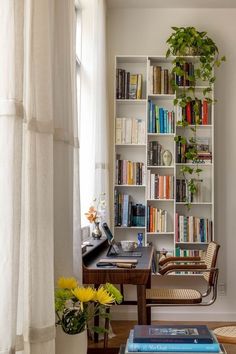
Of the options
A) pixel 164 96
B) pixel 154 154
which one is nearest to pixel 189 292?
pixel 154 154

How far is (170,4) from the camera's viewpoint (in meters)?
4.81

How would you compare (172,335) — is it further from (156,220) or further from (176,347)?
(156,220)

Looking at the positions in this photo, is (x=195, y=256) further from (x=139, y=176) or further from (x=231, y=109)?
(x=231, y=109)

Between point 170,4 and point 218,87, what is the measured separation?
3.36 feet

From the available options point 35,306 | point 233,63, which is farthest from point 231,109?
point 35,306

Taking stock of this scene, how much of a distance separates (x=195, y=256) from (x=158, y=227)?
0.47 metres

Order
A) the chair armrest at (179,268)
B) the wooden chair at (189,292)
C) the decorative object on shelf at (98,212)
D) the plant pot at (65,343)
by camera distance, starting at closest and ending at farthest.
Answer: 1. the plant pot at (65,343)
2. the wooden chair at (189,292)
3. the chair armrest at (179,268)
4. the decorative object on shelf at (98,212)

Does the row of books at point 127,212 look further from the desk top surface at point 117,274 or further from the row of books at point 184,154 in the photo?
the desk top surface at point 117,274

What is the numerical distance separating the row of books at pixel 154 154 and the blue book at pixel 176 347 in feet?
11.6

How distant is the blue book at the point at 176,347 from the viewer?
1152 millimetres

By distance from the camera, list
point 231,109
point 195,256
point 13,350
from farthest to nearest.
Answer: point 231,109 → point 195,256 → point 13,350

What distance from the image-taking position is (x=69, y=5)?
6.34ft

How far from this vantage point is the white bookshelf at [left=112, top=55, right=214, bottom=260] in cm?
465

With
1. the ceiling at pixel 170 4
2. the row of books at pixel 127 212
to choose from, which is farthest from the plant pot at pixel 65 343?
the ceiling at pixel 170 4
